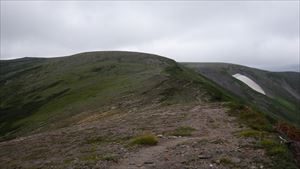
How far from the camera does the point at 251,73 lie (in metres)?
198

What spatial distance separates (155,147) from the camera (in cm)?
2348

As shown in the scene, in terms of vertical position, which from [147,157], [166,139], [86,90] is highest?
[166,139]

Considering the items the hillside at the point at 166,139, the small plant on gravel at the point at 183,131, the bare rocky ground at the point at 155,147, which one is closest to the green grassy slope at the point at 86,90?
the hillside at the point at 166,139

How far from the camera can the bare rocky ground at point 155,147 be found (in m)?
20.3

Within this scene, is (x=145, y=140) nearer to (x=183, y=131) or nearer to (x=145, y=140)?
(x=145, y=140)

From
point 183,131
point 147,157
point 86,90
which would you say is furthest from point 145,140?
point 86,90

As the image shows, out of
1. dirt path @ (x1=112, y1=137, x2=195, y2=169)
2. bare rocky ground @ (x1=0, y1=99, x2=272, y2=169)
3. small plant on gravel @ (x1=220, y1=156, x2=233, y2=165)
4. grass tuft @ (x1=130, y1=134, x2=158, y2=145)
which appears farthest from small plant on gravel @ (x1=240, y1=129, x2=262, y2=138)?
grass tuft @ (x1=130, y1=134, x2=158, y2=145)

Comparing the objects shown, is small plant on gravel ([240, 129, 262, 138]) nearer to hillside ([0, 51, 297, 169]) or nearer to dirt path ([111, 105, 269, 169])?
hillside ([0, 51, 297, 169])

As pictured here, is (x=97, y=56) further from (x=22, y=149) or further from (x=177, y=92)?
(x=22, y=149)

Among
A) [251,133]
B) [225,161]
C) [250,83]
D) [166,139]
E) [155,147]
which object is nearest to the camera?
[225,161]

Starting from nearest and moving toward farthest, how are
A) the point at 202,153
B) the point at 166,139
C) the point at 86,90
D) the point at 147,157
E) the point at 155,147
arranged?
1. the point at 202,153
2. the point at 147,157
3. the point at 155,147
4. the point at 166,139
5. the point at 86,90

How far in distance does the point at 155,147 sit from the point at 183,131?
3.57 m

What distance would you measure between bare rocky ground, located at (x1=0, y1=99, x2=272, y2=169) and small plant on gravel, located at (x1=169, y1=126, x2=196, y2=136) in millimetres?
417

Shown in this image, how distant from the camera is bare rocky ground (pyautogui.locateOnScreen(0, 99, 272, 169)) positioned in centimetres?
2028
